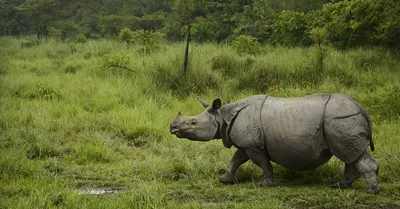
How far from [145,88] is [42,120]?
10.0ft

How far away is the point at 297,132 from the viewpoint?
518 centimetres

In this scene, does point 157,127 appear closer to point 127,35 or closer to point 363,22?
point 363,22

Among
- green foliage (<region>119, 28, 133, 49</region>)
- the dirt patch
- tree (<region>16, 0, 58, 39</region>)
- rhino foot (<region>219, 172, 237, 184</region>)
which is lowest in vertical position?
tree (<region>16, 0, 58, 39</region>)

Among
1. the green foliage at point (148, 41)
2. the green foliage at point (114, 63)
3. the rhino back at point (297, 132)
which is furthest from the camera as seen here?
the green foliage at point (148, 41)

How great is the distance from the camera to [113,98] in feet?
34.2

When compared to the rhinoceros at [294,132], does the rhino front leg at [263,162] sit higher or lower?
lower

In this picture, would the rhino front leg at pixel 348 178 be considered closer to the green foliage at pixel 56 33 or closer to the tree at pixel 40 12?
the green foliage at pixel 56 33

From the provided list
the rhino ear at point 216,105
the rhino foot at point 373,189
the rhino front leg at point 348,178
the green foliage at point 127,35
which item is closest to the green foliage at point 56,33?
→ the green foliage at point 127,35

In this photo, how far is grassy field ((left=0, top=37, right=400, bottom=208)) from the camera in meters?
4.97

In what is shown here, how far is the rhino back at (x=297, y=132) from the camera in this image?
513 centimetres

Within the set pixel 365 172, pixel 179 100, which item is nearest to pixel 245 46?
pixel 179 100

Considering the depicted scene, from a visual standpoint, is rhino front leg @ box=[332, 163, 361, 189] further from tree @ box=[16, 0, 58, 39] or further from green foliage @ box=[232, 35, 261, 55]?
tree @ box=[16, 0, 58, 39]

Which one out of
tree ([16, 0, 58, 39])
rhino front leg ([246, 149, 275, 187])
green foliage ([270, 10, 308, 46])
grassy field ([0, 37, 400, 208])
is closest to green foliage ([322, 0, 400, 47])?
grassy field ([0, 37, 400, 208])

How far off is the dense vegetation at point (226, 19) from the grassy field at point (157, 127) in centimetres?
103
